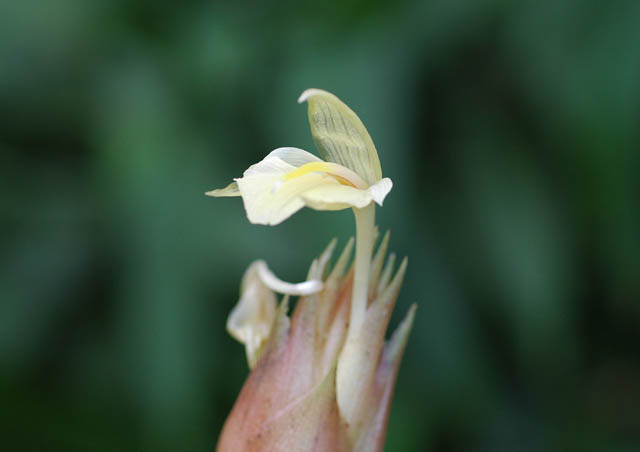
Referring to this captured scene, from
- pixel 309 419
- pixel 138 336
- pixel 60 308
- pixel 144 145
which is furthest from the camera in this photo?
pixel 60 308

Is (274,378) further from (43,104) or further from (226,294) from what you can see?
(43,104)

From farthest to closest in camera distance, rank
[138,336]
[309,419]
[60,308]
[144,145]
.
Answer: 1. [60,308]
2. [144,145]
3. [138,336]
4. [309,419]

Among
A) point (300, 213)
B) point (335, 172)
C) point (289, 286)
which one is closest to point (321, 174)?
point (335, 172)

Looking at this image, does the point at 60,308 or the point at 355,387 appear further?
the point at 60,308

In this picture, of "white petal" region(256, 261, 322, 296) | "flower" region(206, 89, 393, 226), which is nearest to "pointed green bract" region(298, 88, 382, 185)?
"flower" region(206, 89, 393, 226)

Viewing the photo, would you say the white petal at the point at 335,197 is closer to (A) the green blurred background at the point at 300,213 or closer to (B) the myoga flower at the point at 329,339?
(B) the myoga flower at the point at 329,339

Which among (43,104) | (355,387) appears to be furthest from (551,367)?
(43,104)
